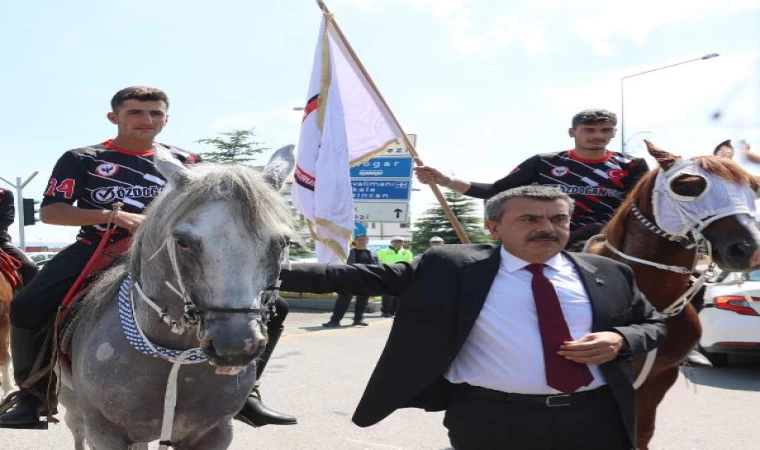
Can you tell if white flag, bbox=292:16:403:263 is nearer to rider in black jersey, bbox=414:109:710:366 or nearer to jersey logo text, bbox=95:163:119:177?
rider in black jersey, bbox=414:109:710:366

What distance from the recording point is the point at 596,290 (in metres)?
3.04

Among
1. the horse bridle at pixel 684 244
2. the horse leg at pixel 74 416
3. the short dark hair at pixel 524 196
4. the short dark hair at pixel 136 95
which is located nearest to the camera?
the short dark hair at pixel 524 196

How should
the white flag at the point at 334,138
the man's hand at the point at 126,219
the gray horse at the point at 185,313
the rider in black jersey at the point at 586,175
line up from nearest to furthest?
the gray horse at the point at 185,313 → the man's hand at the point at 126,219 → the rider in black jersey at the point at 586,175 → the white flag at the point at 334,138

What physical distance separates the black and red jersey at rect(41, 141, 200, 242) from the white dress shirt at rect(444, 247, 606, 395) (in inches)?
90.2

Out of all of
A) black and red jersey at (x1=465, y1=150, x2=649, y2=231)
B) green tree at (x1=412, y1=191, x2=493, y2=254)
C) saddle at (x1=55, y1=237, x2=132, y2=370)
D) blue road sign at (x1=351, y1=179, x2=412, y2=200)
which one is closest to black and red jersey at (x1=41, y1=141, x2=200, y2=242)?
saddle at (x1=55, y1=237, x2=132, y2=370)

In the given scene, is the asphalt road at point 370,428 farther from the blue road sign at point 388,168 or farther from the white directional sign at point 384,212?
the blue road sign at point 388,168

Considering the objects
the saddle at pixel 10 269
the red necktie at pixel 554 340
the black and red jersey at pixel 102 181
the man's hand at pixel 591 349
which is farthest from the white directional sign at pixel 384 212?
the man's hand at pixel 591 349

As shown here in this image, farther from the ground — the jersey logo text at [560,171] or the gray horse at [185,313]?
the jersey logo text at [560,171]

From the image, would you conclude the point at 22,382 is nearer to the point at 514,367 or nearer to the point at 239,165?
the point at 239,165

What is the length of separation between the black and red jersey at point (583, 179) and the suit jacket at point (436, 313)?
6.19 ft

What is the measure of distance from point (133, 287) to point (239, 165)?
3.01 feet

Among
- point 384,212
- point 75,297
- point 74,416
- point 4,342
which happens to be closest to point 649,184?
point 75,297

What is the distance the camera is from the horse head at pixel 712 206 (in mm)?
3725

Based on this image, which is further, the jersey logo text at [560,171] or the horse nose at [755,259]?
the jersey logo text at [560,171]
